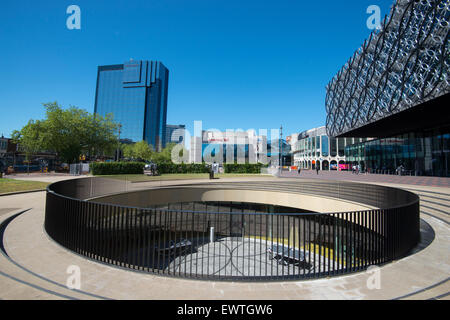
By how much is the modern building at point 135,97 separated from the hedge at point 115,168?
142 meters

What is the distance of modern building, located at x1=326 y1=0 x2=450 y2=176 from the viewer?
22.0m

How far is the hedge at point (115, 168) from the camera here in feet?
98.2

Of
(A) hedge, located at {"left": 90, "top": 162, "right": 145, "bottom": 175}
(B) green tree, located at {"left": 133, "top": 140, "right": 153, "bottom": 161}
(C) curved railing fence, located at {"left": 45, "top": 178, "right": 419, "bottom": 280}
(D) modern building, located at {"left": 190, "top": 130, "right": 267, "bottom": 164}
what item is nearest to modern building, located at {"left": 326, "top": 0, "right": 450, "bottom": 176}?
(C) curved railing fence, located at {"left": 45, "top": 178, "right": 419, "bottom": 280}

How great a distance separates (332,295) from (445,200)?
13514 millimetres

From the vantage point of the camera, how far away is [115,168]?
103 feet

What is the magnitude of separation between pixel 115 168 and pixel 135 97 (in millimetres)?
163562

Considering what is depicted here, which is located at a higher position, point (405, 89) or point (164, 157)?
point (405, 89)

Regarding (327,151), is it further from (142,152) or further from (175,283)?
(175,283)

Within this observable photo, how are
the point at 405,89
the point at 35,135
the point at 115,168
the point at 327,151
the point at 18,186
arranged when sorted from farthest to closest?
the point at 327,151, the point at 35,135, the point at 115,168, the point at 405,89, the point at 18,186

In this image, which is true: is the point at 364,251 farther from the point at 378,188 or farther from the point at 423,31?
the point at 423,31

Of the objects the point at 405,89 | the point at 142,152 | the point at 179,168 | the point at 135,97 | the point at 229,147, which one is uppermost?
the point at 135,97

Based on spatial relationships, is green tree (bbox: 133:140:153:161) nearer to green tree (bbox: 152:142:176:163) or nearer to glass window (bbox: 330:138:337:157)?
green tree (bbox: 152:142:176:163)

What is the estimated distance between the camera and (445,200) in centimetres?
1229

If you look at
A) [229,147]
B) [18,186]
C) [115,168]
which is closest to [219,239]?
[18,186]
